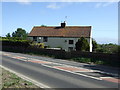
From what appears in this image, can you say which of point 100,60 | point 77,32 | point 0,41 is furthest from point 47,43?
point 100,60

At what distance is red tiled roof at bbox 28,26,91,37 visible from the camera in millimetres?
51500

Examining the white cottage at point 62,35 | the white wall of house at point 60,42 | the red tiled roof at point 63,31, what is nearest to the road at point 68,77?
the white cottage at point 62,35

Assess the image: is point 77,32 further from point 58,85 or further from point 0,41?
point 58,85

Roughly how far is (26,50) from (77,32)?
47.0ft

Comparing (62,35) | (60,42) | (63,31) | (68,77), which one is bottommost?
(68,77)

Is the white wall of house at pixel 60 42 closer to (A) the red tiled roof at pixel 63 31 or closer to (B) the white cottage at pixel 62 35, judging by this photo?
(B) the white cottage at pixel 62 35

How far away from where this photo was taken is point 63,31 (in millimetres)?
54312

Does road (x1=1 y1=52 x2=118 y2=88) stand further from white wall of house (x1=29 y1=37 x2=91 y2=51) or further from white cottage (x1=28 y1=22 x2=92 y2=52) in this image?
white wall of house (x1=29 y1=37 x2=91 y2=51)

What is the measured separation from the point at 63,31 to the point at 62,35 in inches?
71.9

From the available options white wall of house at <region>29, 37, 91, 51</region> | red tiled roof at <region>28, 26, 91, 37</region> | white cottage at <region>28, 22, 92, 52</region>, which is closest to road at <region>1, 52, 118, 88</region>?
white cottage at <region>28, 22, 92, 52</region>

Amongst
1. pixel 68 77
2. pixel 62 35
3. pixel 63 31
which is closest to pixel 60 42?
pixel 62 35

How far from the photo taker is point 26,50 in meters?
43.0

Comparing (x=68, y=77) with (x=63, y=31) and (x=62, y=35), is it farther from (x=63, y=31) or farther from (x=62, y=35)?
(x=63, y=31)

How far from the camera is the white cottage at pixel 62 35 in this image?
51.4 m
